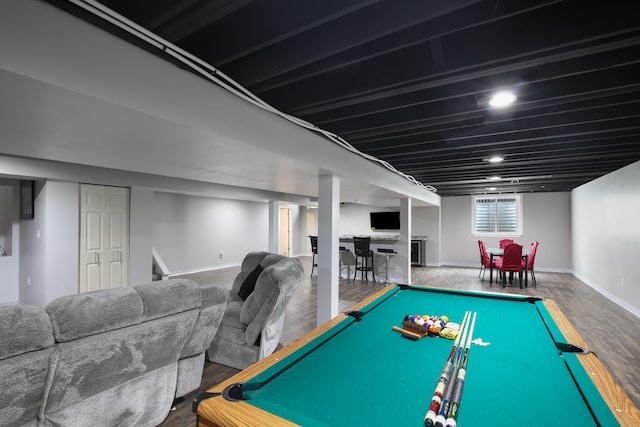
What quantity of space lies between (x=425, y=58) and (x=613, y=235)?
5602mm

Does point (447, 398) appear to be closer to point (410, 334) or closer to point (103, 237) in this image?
point (410, 334)

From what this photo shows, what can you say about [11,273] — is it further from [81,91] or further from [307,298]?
[81,91]

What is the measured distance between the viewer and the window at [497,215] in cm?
878

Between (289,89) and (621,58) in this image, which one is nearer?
(621,58)

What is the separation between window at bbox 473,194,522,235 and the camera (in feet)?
28.8

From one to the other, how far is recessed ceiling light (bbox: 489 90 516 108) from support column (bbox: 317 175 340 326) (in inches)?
62.6

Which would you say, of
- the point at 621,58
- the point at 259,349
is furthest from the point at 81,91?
the point at 621,58

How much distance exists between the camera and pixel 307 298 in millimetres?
5344

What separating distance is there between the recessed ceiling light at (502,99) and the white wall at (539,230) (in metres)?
7.88

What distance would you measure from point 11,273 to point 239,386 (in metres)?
6.00

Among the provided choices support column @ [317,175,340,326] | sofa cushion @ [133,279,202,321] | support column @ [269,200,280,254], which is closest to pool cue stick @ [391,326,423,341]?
sofa cushion @ [133,279,202,321]

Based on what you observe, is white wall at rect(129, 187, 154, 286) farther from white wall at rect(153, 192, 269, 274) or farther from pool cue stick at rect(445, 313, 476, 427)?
pool cue stick at rect(445, 313, 476, 427)

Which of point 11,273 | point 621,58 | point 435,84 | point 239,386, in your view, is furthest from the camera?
point 11,273

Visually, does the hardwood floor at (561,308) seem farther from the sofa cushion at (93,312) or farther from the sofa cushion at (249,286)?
the sofa cushion at (93,312)
